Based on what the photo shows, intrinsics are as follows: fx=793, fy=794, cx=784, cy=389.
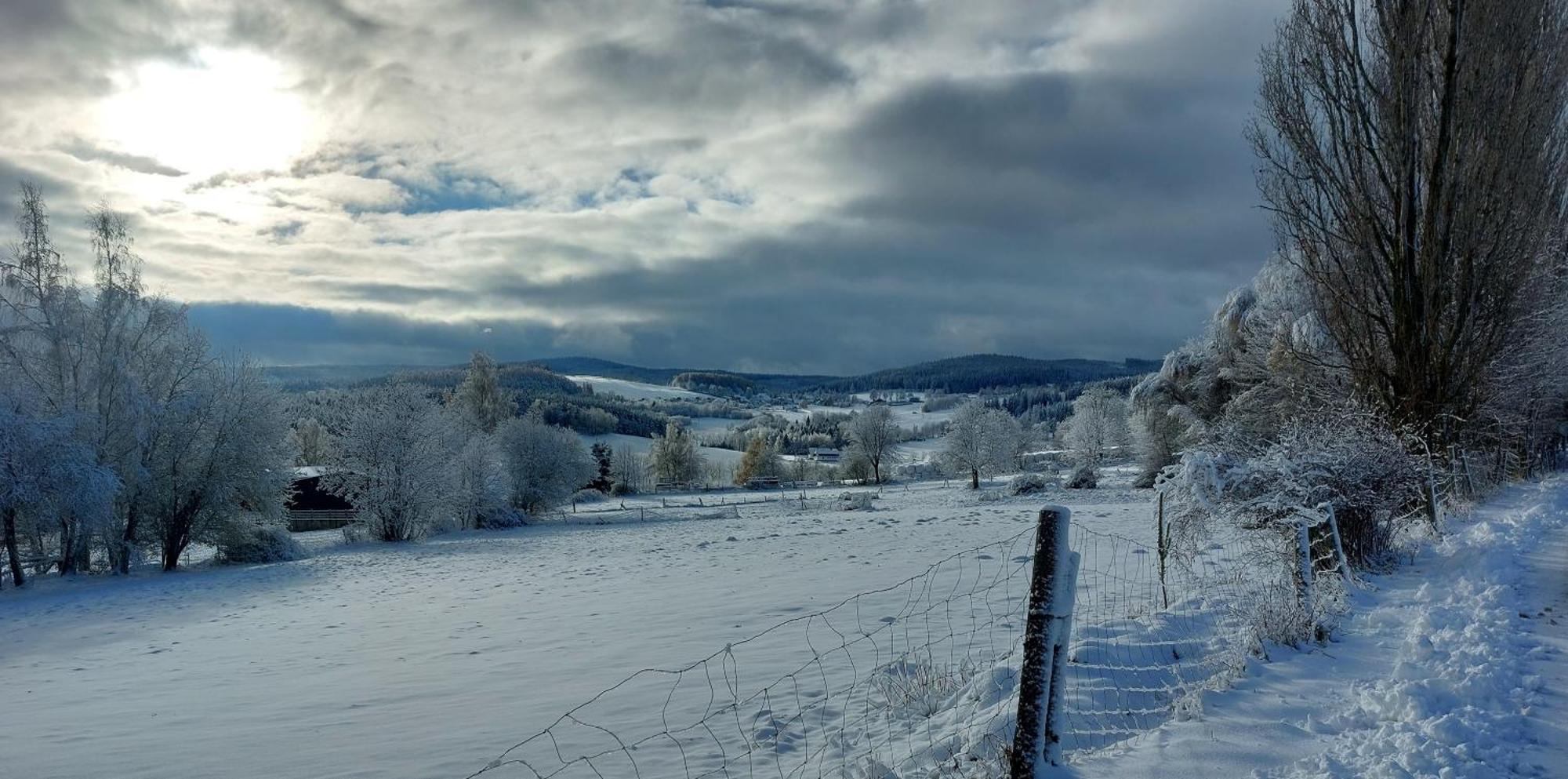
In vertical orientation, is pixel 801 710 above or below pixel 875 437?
above

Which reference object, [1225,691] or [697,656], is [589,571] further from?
[1225,691]

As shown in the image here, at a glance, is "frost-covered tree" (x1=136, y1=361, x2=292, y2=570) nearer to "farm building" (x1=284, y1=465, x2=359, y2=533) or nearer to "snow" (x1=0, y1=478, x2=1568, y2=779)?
"snow" (x1=0, y1=478, x2=1568, y2=779)

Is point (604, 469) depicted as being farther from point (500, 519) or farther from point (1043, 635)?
point (1043, 635)

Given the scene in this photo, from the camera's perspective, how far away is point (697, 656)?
352 inches

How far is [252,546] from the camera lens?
87.8 ft

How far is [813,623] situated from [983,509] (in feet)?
77.4

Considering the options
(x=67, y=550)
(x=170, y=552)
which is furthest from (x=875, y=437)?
(x=67, y=550)

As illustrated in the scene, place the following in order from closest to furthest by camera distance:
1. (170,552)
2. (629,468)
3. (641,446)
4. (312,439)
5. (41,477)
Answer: (41,477) → (170,552) → (312,439) → (629,468) → (641,446)

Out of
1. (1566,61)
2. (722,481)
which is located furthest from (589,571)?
(722,481)

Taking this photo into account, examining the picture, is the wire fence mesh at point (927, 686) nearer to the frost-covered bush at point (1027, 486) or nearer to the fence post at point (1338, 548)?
Answer: the fence post at point (1338, 548)

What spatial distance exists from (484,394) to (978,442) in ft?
119

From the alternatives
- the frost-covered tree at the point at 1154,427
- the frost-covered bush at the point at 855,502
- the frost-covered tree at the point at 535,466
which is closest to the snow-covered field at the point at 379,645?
the frost-covered bush at the point at 855,502

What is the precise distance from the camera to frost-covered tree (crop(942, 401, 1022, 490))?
197 feet

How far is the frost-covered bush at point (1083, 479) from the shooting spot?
140ft
